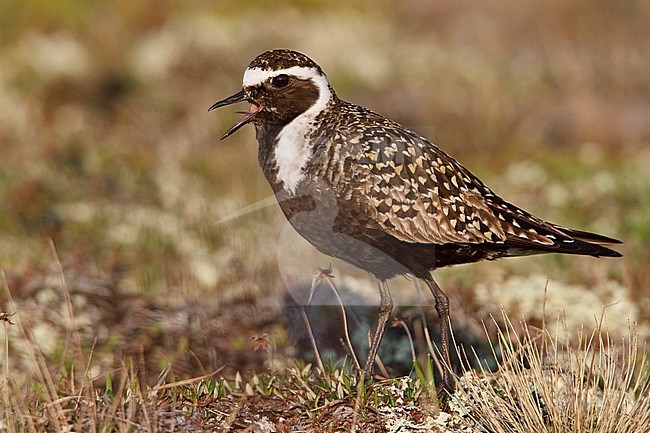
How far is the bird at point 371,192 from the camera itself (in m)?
4.62

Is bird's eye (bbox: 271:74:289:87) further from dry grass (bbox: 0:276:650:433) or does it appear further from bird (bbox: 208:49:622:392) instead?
dry grass (bbox: 0:276:650:433)

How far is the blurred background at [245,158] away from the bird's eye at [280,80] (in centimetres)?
133

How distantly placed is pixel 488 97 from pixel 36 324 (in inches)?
335

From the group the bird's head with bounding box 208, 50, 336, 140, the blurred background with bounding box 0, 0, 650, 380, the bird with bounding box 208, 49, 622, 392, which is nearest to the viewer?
the bird with bounding box 208, 49, 622, 392

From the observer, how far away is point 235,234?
7.89m

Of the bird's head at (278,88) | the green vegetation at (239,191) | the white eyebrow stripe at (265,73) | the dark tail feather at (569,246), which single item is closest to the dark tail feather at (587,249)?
the dark tail feather at (569,246)

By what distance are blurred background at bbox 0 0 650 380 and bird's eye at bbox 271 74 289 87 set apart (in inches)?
52.5

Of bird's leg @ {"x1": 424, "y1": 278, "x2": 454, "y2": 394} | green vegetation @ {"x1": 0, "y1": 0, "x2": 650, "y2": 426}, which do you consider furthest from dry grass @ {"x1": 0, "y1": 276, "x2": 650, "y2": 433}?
bird's leg @ {"x1": 424, "y1": 278, "x2": 454, "y2": 394}

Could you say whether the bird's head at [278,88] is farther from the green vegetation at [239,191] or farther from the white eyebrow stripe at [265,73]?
the green vegetation at [239,191]

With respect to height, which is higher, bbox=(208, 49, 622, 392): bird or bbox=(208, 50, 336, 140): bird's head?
bbox=(208, 50, 336, 140): bird's head

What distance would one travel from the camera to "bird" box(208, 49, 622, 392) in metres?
4.62

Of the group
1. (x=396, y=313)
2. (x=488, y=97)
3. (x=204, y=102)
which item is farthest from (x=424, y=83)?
(x=396, y=313)

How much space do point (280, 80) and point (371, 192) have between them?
0.78m

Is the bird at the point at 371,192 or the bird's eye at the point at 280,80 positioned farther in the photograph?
the bird's eye at the point at 280,80
